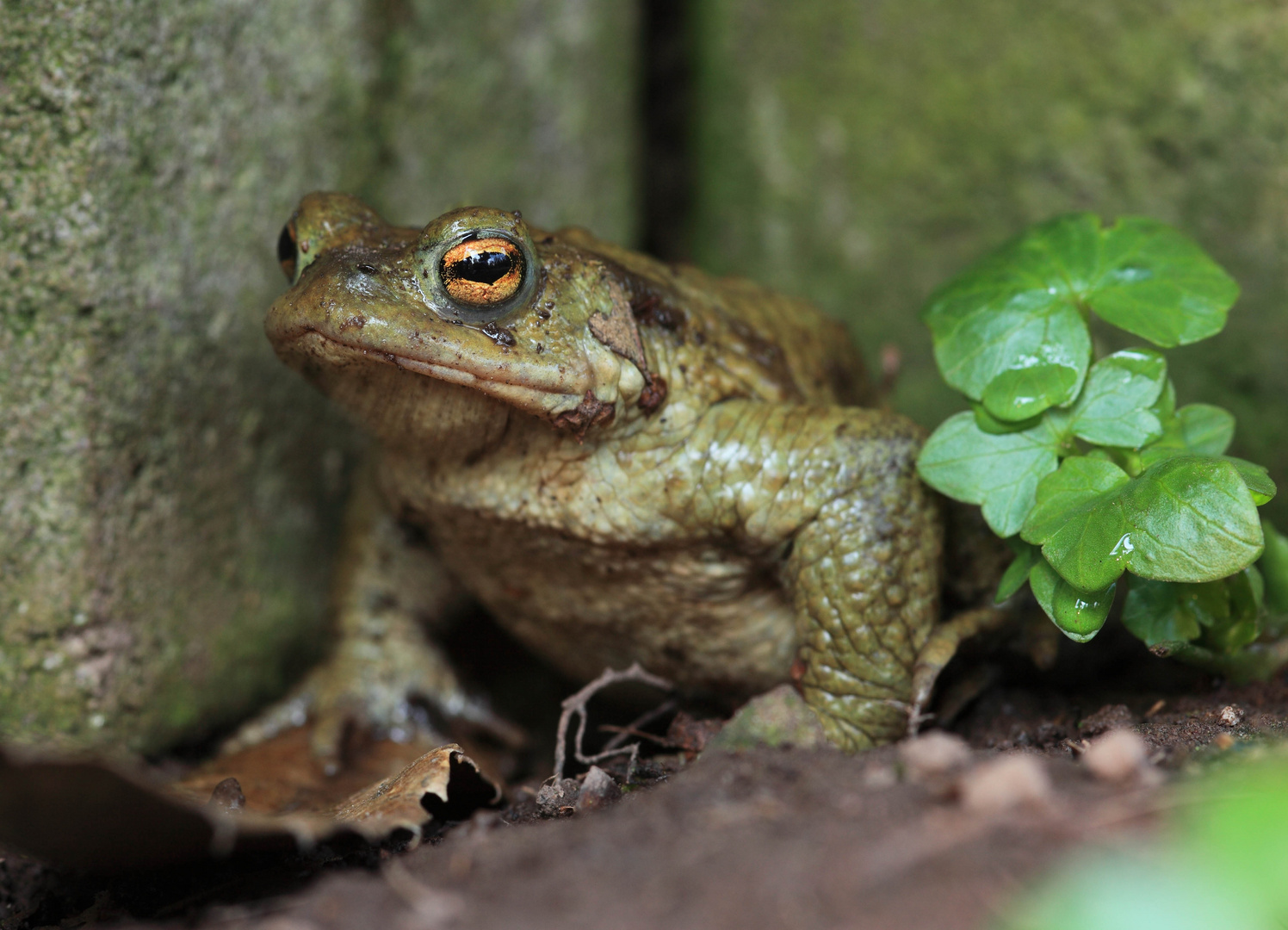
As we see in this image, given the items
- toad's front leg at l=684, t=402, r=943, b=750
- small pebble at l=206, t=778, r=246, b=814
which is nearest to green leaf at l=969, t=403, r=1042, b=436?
toad's front leg at l=684, t=402, r=943, b=750

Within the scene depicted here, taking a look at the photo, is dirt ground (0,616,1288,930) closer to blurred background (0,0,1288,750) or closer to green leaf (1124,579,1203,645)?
green leaf (1124,579,1203,645)

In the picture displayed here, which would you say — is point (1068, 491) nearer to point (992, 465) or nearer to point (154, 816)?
point (992, 465)

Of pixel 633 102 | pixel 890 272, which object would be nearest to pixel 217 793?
pixel 890 272

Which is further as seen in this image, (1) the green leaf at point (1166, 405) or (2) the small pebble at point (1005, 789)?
(1) the green leaf at point (1166, 405)

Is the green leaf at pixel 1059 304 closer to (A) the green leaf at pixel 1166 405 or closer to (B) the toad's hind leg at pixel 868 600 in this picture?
(A) the green leaf at pixel 1166 405

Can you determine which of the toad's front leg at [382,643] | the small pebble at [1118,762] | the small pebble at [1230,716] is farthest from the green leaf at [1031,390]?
the toad's front leg at [382,643]

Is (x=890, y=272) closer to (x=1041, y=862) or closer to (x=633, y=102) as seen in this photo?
(x=633, y=102)
